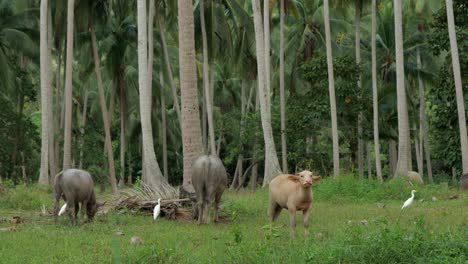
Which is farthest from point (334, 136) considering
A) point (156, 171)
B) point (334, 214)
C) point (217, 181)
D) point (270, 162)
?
point (217, 181)

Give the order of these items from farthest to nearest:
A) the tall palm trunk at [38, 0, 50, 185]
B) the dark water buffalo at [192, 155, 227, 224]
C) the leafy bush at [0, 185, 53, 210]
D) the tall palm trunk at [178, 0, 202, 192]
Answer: the tall palm trunk at [38, 0, 50, 185], the leafy bush at [0, 185, 53, 210], the tall palm trunk at [178, 0, 202, 192], the dark water buffalo at [192, 155, 227, 224]

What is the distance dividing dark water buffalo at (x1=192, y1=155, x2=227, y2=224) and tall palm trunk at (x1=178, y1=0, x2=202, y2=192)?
1529 mm

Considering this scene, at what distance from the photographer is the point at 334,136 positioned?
87.8ft

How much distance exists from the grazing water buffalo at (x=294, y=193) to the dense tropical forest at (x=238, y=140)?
3 cm

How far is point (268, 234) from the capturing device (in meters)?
9.93

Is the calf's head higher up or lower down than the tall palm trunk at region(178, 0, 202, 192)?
lower down

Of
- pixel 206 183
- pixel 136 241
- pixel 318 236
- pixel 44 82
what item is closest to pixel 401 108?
pixel 206 183

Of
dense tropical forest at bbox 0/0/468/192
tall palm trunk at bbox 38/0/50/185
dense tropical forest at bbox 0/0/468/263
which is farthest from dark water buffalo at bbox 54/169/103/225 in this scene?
tall palm trunk at bbox 38/0/50/185

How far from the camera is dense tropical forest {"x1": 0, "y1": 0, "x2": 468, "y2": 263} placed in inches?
419

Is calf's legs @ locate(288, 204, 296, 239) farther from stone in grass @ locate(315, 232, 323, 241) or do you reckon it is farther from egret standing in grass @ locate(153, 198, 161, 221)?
egret standing in grass @ locate(153, 198, 161, 221)

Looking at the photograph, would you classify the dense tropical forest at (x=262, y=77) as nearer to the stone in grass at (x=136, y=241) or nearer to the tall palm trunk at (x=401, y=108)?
the tall palm trunk at (x=401, y=108)

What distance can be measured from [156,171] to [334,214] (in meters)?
7.17

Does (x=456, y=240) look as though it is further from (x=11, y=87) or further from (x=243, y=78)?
(x=243, y=78)

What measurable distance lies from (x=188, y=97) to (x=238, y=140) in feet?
68.7
